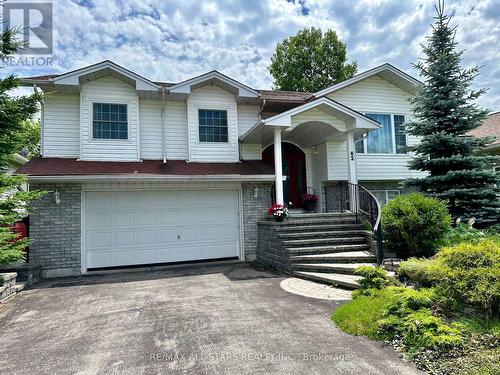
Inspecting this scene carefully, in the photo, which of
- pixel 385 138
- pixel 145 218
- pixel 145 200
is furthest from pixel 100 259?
pixel 385 138

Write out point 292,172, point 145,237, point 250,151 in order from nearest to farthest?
point 145,237 < point 250,151 < point 292,172

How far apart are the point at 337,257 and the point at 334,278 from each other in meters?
0.99

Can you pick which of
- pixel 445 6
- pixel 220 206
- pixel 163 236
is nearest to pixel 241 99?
pixel 220 206

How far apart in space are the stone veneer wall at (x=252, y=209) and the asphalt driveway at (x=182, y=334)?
131 inches

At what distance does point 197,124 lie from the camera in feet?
34.2

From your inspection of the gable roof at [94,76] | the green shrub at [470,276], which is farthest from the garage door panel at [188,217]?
the green shrub at [470,276]

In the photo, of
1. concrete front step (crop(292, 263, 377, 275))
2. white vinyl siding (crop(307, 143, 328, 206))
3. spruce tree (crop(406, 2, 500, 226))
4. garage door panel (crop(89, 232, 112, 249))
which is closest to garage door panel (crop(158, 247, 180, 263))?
garage door panel (crop(89, 232, 112, 249))

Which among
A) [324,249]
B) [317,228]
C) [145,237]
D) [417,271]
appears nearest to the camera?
[417,271]

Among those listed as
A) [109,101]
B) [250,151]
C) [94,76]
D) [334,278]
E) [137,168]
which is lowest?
[334,278]

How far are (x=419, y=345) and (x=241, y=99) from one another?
896 centimetres

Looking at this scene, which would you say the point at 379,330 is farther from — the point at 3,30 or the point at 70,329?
the point at 3,30

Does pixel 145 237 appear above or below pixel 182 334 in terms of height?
above

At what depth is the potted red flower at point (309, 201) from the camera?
1129 cm

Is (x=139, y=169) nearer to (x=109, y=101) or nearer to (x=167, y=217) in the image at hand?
(x=167, y=217)
